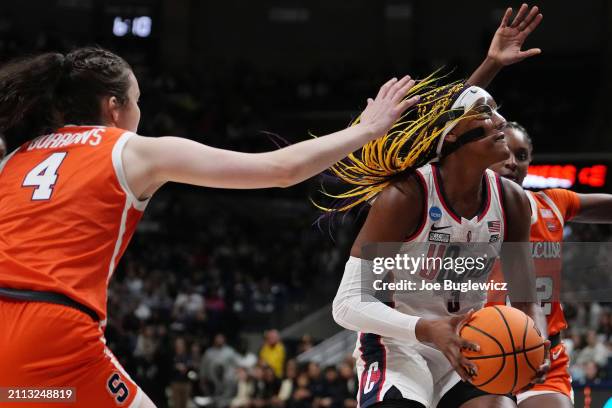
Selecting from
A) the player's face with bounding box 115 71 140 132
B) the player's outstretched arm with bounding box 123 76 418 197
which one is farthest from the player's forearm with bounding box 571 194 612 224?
the player's face with bounding box 115 71 140 132

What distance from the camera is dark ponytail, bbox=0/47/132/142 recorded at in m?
3.03

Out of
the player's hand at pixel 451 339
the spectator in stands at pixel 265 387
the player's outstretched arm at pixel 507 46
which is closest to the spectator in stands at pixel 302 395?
the spectator in stands at pixel 265 387

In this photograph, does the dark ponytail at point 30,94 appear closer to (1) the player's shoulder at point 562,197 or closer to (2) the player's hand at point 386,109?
(2) the player's hand at point 386,109

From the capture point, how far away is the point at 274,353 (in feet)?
41.9

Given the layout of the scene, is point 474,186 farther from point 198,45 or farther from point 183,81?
point 198,45

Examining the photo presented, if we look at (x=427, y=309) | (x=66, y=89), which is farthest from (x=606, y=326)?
(x=66, y=89)

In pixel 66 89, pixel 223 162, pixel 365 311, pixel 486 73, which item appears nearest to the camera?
pixel 223 162

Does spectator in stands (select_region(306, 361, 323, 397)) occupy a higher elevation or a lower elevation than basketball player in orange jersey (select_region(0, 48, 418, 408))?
lower

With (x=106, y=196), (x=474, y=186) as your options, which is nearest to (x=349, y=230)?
A: (x=474, y=186)

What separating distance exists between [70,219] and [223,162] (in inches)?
19.4

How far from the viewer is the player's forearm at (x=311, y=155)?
2.76 metres

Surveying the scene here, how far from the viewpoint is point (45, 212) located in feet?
9.05

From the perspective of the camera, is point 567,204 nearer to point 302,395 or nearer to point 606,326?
point 606,326

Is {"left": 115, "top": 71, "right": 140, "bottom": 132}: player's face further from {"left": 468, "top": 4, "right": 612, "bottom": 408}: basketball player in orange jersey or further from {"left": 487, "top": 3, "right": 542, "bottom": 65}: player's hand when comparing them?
{"left": 487, "top": 3, "right": 542, "bottom": 65}: player's hand
